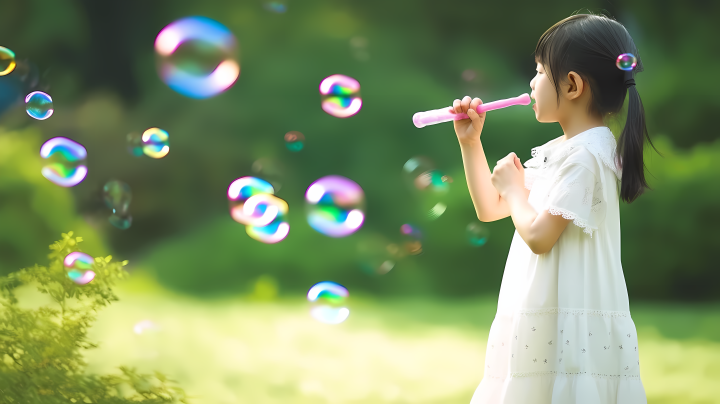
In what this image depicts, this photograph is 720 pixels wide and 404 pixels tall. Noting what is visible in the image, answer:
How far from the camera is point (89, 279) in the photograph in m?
1.79

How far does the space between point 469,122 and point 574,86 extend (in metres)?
0.19

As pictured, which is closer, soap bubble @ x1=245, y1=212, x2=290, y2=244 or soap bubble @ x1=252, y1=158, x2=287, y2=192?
soap bubble @ x1=245, y1=212, x2=290, y2=244

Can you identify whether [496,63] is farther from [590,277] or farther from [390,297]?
[590,277]

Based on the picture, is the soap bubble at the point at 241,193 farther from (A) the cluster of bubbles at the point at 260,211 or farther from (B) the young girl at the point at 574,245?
(B) the young girl at the point at 574,245

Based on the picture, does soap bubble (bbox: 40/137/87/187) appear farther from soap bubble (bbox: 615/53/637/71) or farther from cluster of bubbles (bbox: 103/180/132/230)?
soap bubble (bbox: 615/53/637/71)

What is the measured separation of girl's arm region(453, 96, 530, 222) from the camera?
3.44 ft

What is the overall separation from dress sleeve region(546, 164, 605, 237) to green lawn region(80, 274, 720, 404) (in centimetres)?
146

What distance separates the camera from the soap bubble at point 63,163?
1.83 m

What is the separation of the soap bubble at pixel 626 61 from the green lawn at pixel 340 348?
1.53 m

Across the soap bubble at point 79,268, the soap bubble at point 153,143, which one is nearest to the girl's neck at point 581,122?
the soap bubble at point 153,143

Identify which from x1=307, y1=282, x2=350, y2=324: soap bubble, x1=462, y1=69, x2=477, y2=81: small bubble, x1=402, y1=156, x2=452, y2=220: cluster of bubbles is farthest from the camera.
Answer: x1=462, y1=69, x2=477, y2=81: small bubble

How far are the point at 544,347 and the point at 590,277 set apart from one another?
119 mm

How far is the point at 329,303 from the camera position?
64.7 inches

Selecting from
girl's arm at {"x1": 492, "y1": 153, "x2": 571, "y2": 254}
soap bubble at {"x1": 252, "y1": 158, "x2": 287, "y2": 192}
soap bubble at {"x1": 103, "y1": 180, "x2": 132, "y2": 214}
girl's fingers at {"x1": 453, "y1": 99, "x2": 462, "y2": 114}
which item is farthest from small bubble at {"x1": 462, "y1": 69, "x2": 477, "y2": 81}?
girl's arm at {"x1": 492, "y1": 153, "x2": 571, "y2": 254}
